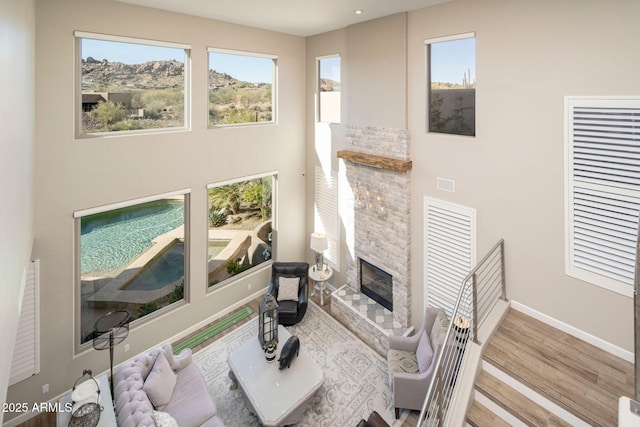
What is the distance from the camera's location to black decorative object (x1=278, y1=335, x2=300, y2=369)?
5.45 m

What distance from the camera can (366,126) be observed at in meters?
7.08

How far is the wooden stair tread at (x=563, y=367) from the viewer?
130 inches

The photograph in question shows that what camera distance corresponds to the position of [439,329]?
522cm

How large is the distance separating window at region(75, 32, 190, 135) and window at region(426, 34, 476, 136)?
15.7 ft

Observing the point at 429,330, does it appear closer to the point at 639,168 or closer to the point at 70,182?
the point at 639,168

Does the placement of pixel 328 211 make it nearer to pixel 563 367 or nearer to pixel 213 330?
pixel 213 330

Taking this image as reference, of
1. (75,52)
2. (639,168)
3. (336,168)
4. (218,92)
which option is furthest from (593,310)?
(75,52)

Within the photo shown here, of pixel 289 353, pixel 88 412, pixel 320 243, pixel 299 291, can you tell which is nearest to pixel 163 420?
pixel 88 412

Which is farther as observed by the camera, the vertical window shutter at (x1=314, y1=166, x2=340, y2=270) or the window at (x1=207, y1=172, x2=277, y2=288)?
the vertical window shutter at (x1=314, y1=166, x2=340, y2=270)

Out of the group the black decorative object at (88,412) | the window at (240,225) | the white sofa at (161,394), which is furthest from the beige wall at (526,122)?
the black decorative object at (88,412)

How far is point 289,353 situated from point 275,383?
0.49 m

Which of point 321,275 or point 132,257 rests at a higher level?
point 132,257

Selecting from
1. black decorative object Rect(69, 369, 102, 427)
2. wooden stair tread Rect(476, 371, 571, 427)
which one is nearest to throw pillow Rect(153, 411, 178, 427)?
black decorative object Rect(69, 369, 102, 427)

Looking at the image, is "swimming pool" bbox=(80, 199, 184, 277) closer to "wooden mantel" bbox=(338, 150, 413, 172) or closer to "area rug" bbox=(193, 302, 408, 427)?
"area rug" bbox=(193, 302, 408, 427)
